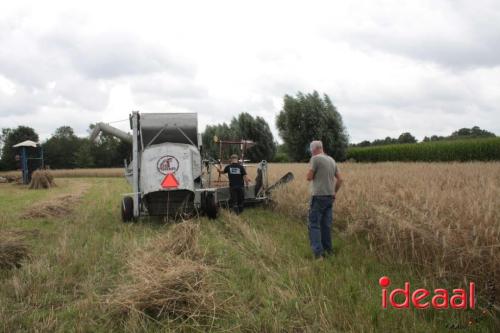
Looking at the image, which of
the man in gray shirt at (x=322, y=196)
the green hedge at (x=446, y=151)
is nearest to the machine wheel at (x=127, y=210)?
the man in gray shirt at (x=322, y=196)

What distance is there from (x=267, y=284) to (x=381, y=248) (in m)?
2.23

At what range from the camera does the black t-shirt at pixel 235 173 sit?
38.2 feet

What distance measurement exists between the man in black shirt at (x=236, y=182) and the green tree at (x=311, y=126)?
24637 mm

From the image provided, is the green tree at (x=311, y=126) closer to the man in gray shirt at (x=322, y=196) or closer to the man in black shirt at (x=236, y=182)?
the man in black shirt at (x=236, y=182)

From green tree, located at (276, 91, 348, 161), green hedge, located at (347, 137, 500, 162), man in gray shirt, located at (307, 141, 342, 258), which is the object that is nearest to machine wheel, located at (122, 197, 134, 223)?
man in gray shirt, located at (307, 141, 342, 258)

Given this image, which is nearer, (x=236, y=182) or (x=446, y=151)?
(x=236, y=182)

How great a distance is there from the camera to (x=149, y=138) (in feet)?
36.4

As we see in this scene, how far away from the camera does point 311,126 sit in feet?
119

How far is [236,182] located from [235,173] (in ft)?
0.88

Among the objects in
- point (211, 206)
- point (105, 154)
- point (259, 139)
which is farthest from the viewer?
point (105, 154)

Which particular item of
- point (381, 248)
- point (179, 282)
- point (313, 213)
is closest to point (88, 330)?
point (179, 282)

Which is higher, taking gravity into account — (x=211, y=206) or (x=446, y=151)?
(x=446, y=151)

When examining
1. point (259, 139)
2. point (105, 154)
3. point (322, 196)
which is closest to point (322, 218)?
point (322, 196)

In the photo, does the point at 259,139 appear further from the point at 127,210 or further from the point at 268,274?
the point at 268,274
